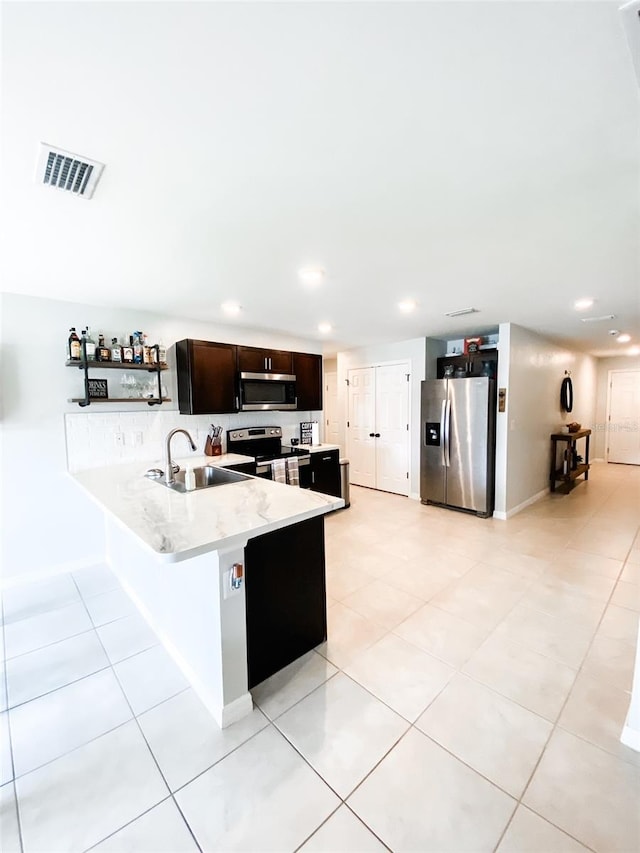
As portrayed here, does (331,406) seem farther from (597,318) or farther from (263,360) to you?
(597,318)

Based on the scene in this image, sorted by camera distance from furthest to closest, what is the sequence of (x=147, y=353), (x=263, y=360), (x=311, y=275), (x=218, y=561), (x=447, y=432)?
(x=447, y=432) < (x=263, y=360) < (x=147, y=353) < (x=311, y=275) < (x=218, y=561)

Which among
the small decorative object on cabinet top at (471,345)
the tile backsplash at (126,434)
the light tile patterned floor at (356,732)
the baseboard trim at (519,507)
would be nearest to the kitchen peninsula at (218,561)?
the light tile patterned floor at (356,732)

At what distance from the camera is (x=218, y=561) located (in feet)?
4.95

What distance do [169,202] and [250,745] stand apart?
94.6 inches

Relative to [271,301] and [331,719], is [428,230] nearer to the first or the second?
[271,301]

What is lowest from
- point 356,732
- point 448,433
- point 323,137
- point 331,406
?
point 356,732

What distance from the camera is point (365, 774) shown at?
4.42 feet

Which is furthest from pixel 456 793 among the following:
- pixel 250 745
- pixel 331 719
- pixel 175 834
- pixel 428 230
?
pixel 428 230

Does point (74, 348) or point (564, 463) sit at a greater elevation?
point (74, 348)

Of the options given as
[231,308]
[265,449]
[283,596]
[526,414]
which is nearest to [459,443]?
[526,414]

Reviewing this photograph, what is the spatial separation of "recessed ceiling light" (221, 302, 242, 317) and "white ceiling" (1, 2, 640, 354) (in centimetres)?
77

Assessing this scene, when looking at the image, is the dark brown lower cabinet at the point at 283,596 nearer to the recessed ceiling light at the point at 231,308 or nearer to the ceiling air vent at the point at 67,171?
the ceiling air vent at the point at 67,171

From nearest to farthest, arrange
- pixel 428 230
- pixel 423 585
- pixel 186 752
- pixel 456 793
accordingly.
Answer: pixel 456 793, pixel 186 752, pixel 428 230, pixel 423 585

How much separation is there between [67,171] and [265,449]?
3349 millimetres
